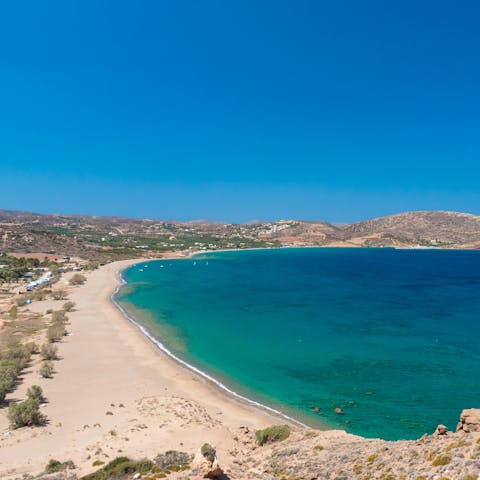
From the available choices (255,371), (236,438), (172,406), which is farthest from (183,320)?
(236,438)

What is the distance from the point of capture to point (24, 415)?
1025 inches

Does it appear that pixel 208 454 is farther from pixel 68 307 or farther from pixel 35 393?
pixel 68 307

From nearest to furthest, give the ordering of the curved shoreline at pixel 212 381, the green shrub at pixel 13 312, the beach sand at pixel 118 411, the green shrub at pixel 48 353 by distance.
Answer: the beach sand at pixel 118 411 → the curved shoreline at pixel 212 381 → the green shrub at pixel 48 353 → the green shrub at pixel 13 312

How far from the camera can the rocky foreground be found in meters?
15.0

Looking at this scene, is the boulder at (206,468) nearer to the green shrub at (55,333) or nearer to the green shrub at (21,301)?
the green shrub at (55,333)

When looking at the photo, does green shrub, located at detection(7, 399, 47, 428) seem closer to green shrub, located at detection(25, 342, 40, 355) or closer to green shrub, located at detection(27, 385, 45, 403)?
green shrub, located at detection(27, 385, 45, 403)

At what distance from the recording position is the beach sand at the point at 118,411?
22.9 m

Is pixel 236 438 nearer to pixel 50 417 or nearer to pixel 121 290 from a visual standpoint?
pixel 50 417

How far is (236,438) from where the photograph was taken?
25.0 meters

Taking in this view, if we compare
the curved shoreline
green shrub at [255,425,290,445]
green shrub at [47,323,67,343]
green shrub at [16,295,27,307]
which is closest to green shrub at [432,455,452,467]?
green shrub at [255,425,290,445]

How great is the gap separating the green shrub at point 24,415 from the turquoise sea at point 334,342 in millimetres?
15912

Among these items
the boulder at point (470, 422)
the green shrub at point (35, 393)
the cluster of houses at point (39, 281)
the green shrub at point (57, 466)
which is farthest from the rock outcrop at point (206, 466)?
the cluster of houses at point (39, 281)

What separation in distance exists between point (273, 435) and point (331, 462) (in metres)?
5.81

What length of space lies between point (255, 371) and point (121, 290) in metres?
58.8
